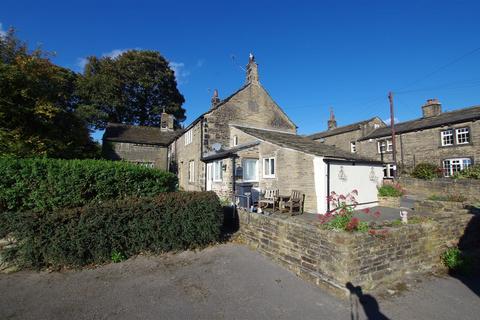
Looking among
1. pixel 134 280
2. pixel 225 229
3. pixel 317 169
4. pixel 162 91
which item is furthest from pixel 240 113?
pixel 162 91

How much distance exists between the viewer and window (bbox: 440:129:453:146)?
74.0 ft

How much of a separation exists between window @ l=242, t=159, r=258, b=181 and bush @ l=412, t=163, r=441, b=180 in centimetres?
1647

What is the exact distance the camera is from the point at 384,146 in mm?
28578

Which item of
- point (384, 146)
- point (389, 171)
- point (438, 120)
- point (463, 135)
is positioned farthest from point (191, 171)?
point (438, 120)

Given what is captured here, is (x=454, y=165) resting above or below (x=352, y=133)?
below

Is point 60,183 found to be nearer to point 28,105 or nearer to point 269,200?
point 28,105

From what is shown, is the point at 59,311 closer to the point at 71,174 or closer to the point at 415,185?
the point at 71,174

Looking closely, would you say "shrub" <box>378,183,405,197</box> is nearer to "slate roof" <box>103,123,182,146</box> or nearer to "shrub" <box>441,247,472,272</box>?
"shrub" <box>441,247,472,272</box>

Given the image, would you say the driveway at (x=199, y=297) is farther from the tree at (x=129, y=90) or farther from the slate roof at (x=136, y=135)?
the tree at (x=129, y=90)

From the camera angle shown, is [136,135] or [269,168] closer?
[269,168]

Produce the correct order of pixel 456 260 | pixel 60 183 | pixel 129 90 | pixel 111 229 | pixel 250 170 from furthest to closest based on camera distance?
pixel 129 90 → pixel 250 170 → pixel 60 183 → pixel 456 260 → pixel 111 229

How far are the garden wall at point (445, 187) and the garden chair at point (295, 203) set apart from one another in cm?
1118

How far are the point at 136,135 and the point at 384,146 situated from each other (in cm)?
3009

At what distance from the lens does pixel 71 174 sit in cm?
710
